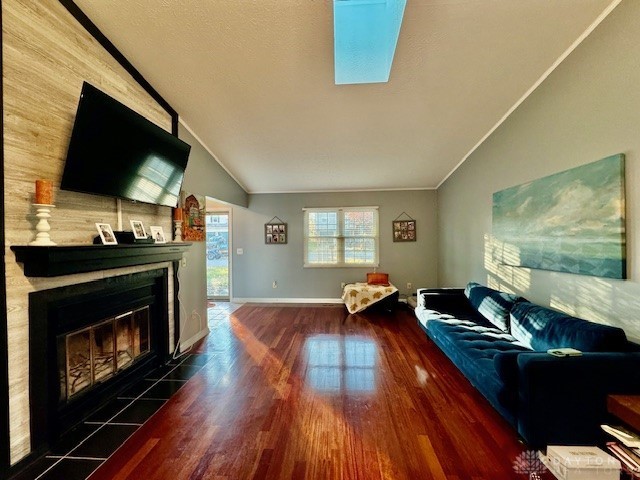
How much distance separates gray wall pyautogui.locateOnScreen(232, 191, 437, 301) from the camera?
5.83m

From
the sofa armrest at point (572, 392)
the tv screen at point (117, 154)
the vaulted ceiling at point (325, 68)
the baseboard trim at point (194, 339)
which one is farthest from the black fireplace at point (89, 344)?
the sofa armrest at point (572, 392)

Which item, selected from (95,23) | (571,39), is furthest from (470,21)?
(95,23)

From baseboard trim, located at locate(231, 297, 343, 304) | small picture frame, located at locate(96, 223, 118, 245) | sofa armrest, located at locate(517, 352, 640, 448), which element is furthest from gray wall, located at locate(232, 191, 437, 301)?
sofa armrest, located at locate(517, 352, 640, 448)

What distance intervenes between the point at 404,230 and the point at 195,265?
4.15 meters

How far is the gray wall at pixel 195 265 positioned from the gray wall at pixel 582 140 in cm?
394

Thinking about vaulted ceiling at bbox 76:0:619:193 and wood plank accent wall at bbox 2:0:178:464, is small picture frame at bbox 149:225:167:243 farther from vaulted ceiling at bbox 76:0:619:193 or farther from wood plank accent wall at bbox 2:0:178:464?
vaulted ceiling at bbox 76:0:619:193

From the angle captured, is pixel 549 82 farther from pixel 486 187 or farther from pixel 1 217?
pixel 1 217

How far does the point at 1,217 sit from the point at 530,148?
430 cm

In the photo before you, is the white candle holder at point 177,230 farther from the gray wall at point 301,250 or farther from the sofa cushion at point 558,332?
the sofa cushion at point 558,332

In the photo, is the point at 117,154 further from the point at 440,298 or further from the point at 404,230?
the point at 404,230

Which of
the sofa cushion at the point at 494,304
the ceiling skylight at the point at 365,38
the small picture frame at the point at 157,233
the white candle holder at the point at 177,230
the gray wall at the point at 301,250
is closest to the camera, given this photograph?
the ceiling skylight at the point at 365,38

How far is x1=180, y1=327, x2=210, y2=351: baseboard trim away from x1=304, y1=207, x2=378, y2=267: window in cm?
256

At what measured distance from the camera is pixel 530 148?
285cm

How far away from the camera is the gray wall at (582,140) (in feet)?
5.98
